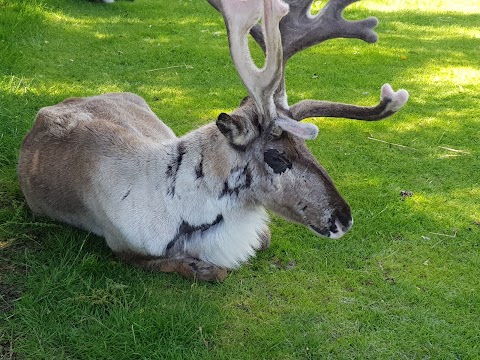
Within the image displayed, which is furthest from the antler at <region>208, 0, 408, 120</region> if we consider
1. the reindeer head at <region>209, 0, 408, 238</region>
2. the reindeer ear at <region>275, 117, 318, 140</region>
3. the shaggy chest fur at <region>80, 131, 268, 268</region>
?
the shaggy chest fur at <region>80, 131, 268, 268</region>

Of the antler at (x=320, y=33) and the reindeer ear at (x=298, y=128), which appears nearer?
the reindeer ear at (x=298, y=128)

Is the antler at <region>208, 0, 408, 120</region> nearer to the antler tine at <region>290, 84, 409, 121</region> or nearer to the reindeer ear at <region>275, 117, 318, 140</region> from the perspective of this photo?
the antler tine at <region>290, 84, 409, 121</region>

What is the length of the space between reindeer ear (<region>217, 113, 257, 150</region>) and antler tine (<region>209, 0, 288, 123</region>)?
4.3 inches

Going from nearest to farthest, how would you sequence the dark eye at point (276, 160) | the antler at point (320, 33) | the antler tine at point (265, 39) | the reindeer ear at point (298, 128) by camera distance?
the antler tine at point (265, 39) → the reindeer ear at point (298, 128) → the dark eye at point (276, 160) → the antler at point (320, 33)

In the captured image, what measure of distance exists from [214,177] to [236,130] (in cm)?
30

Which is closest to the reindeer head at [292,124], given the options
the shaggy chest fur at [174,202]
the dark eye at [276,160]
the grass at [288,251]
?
the dark eye at [276,160]

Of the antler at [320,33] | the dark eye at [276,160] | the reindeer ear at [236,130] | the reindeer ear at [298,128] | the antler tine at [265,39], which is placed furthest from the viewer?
the antler at [320,33]

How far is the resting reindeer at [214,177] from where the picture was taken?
312cm

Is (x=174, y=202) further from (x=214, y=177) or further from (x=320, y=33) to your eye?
(x=320, y=33)

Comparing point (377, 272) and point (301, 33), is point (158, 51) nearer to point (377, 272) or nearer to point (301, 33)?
point (301, 33)

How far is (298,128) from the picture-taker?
2.92 metres

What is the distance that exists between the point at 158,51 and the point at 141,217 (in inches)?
166

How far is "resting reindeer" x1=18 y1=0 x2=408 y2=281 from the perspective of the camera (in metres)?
3.12

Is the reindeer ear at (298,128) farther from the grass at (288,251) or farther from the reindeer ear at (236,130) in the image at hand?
the grass at (288,251)
